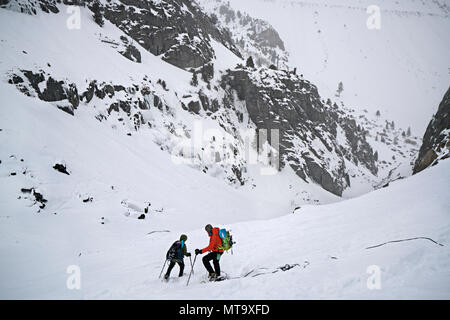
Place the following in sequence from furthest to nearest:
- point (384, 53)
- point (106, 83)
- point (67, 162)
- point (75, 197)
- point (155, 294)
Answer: point (384, 53) < point (106, 83) < point (67, 162) < point (75, 197) < point (155, 294)

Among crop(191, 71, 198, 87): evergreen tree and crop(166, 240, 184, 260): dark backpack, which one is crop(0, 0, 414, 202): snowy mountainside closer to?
crop(191, 71, 198, 87): evergreen tree

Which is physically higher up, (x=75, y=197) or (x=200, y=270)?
(x=75, y=197)

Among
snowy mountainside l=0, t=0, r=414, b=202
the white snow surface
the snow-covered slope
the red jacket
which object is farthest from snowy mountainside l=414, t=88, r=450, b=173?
the snow-covered slope

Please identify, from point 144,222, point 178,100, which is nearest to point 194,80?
point 178,100

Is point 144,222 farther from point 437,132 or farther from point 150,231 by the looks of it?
point 437,132

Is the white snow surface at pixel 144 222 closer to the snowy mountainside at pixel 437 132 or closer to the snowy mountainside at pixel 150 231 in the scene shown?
the snowy mountainside at pixel 150 231

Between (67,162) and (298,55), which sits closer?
(67,162)

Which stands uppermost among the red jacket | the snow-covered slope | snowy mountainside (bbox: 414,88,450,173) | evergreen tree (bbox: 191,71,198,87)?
the snow-covered slope

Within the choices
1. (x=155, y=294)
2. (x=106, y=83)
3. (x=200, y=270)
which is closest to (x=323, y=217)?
(x=200, y=270)

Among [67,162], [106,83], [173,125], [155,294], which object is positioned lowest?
[155,294]

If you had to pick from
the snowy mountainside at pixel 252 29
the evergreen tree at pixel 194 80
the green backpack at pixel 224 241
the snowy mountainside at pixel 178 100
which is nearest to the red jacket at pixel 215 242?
the green backpack at pixel 224 241

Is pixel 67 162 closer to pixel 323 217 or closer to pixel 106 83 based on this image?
pixel 106 83

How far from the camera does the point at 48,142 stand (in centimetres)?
1539
